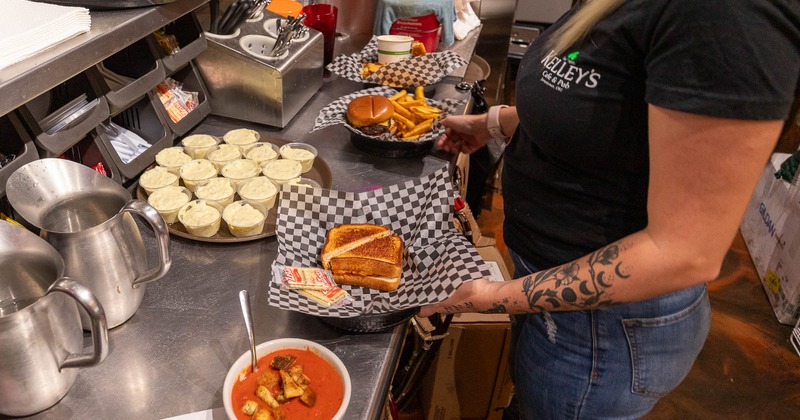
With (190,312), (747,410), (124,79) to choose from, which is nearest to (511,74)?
(747,410)

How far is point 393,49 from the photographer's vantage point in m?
2.62

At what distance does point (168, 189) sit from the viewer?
1.69 m

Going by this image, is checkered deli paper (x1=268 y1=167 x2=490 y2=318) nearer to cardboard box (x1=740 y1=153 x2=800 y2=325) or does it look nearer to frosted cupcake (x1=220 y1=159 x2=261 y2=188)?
frosted cupcake (x1=220 y1=159 x2=261 y2=188)

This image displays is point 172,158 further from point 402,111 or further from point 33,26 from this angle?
point 402,111

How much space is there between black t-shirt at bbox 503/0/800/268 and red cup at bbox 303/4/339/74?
58.1 inches

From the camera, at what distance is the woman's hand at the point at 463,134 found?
6.42ft

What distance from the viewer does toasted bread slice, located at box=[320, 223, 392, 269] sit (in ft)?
4.95

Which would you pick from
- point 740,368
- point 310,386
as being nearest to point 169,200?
point 310,386

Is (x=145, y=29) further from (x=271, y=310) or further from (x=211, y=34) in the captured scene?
(x=271, y=310)

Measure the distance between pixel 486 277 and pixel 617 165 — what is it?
0.39 meters

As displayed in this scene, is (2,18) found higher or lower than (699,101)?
lower

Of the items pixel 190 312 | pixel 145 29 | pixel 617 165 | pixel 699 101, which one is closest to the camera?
pixel 699 101

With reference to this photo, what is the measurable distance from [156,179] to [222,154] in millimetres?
229

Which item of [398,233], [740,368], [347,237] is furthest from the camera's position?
[740,368]
